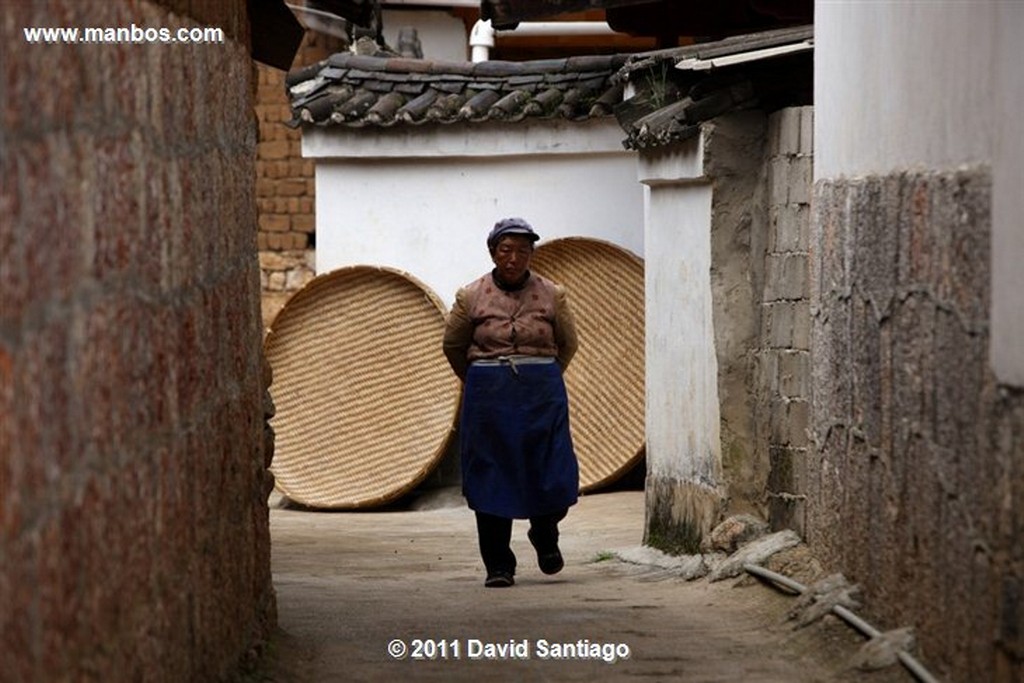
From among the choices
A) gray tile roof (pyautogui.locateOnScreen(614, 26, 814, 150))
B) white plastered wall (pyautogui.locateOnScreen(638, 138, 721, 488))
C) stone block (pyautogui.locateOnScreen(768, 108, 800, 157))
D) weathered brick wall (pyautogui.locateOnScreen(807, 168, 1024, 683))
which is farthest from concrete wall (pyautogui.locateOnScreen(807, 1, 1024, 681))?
white plastered wall (pyautogui.locateOnScreen(638, 138, 721, 488))

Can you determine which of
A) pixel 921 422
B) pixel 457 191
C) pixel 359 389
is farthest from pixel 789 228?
pixel 359 389

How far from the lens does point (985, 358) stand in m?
4.54

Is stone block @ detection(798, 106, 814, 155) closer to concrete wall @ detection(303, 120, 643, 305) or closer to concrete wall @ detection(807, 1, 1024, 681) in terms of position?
concrete wall @ detection(807, 1, 1024, 681)

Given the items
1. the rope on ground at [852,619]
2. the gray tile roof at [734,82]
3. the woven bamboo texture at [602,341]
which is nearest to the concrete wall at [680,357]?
the gray tile roof at [734,82]

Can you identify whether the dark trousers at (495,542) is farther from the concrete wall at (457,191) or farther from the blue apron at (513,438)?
the concrete wall at (457,191)

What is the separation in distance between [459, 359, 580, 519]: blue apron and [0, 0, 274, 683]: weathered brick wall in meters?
2.46

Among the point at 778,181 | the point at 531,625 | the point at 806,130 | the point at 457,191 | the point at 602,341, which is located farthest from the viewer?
the point at 457,191

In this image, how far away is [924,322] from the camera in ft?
16.9

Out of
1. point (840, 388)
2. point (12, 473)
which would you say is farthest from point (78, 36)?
point (840, 388)

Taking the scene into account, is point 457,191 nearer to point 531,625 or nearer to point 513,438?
point 513,438

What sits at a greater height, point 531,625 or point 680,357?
point 680,357

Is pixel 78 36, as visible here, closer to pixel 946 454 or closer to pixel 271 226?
pixel 946 454

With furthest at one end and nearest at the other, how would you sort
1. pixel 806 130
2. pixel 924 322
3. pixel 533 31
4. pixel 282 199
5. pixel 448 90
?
pixel 533 31 → pixel 282 199 → pixel 448 90 → pixel 806 130 → pixel 924 322

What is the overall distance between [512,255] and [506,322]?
11.1 inches
